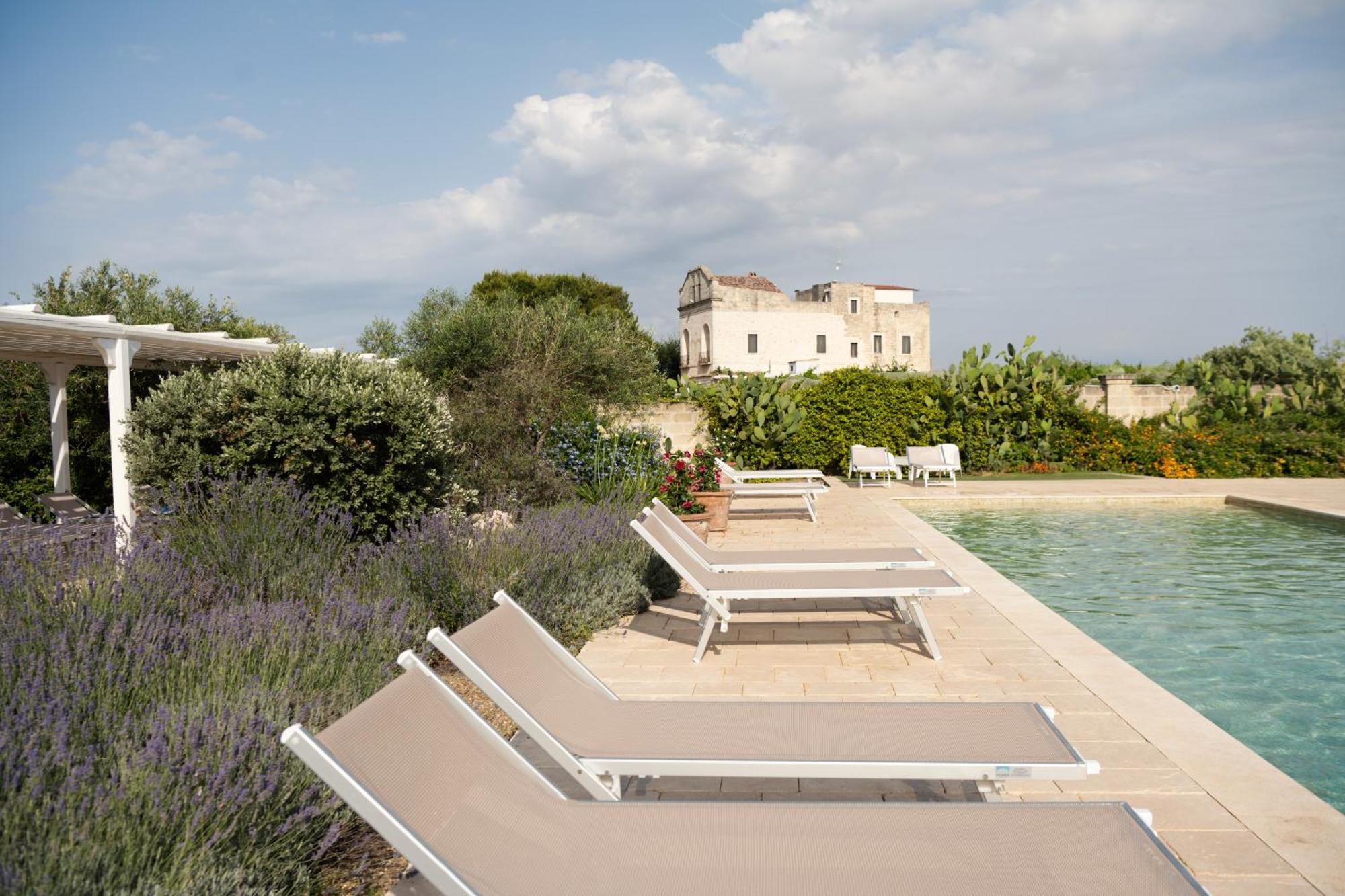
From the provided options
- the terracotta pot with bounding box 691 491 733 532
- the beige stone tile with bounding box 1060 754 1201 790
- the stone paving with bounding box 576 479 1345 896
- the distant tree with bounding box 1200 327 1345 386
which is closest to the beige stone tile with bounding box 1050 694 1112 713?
the stone paving with bounding box 576 479 1345 896

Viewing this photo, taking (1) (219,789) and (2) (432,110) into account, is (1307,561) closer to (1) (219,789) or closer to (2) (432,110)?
(1) (219,789)

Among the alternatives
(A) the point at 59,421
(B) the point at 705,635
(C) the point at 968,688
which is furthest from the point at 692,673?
(A) the point at 59,421

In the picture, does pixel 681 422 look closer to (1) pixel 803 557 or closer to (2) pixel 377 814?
(1) pixel 803 557

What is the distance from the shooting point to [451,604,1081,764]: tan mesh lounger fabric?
9.28ft

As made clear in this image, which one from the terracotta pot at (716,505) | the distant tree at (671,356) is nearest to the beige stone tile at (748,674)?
the terracotta pot at (716,505)

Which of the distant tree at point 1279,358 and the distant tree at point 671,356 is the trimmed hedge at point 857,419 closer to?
the distant tree at point 1279,358

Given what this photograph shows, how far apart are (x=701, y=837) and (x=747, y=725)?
0.92 meters

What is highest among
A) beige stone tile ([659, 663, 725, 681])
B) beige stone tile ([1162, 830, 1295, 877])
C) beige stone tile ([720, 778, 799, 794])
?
beige stone tile ([659, 663, 725, 681])

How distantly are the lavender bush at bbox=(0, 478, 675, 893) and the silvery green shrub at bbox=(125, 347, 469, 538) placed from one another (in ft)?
3.74

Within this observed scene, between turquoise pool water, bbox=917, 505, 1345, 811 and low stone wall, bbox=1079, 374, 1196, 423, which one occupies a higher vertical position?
low stone wall, bbox=1079, 374, 1196, 423

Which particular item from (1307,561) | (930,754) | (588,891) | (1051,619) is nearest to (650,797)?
(930,754)

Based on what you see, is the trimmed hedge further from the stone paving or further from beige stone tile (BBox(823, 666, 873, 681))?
beige stone tile (BBox(823, 666, 873, 681))

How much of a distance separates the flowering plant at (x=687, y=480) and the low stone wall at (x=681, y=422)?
5726mm

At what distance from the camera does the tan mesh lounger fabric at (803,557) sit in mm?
5914
